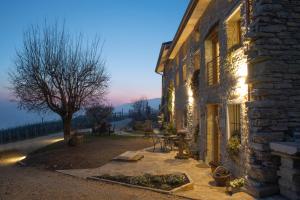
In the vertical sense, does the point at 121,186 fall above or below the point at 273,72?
below

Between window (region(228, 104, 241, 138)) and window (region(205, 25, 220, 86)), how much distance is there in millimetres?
1778

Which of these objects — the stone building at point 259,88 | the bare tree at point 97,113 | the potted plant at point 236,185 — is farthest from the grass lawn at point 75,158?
the bare tree at point 97,113

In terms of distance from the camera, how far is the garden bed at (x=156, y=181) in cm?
789

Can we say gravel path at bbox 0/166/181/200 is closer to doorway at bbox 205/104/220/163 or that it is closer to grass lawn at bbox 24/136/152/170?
grass lawn at bbox 24/136/152/170

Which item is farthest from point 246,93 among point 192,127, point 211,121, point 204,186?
point 192,127

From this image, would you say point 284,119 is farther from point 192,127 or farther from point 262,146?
point 192,127

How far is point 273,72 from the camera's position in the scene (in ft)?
21.6

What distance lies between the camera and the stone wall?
257 inches

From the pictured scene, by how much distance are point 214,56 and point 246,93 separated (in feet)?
13.1

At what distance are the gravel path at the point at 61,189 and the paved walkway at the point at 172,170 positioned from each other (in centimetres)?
71

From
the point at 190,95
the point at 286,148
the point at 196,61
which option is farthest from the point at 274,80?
the point at 190,95

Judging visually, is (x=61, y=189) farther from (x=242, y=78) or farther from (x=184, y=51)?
(x=184, y=51)

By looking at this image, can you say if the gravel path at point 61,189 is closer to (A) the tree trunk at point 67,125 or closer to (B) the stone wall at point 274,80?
(B) the stone wall at point 274,80

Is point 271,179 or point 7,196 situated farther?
point 7,196
